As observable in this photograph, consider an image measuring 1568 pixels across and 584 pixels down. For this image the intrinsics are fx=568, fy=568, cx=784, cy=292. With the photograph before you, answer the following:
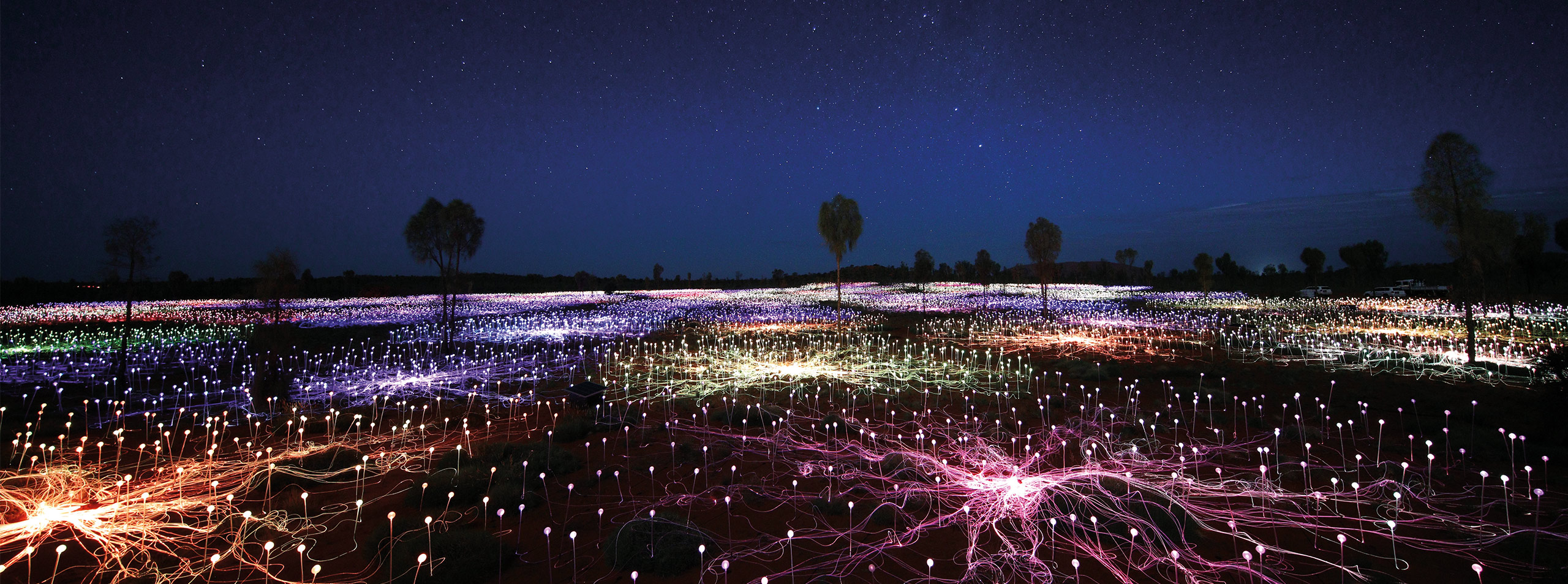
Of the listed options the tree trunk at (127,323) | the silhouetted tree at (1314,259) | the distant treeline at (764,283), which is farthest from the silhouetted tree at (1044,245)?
the silhouetted tree at (1314,259)

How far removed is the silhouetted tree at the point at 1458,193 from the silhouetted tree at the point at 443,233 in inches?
1000

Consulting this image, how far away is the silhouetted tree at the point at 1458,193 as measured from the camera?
11.8m

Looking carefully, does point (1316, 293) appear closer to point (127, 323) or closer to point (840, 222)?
point (840, 222)

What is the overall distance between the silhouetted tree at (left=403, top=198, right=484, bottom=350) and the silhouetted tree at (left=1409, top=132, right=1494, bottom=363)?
83.3 feet

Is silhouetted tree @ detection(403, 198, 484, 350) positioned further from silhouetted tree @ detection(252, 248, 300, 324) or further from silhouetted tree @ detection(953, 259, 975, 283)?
silhouetted tree @ detection(953, 259, 975, 283)

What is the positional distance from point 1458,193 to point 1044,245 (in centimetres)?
1477

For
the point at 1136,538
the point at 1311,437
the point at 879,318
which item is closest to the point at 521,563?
the point at 1136,538

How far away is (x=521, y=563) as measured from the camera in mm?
4613

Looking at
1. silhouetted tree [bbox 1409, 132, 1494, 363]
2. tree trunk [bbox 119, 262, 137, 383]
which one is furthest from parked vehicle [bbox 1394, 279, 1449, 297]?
tree trunk [bbox 119, 262, 137, 383]

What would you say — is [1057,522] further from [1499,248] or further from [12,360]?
[1499,248]

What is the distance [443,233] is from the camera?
18.8m

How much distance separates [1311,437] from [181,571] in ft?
39.7

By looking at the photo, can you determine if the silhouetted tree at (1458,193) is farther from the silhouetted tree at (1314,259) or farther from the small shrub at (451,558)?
the silhouetted tree at (1314,259)

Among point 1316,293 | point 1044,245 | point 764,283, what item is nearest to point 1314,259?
point 1316,293
